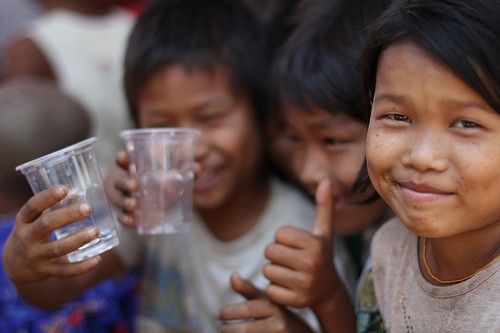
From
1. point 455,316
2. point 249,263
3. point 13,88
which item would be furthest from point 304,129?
point 13,88

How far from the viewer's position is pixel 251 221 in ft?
8.53

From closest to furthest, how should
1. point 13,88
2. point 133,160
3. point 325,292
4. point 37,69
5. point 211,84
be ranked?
point 325,292 → point 133,160 → point 211,84 → point 13,88 → point 37,69

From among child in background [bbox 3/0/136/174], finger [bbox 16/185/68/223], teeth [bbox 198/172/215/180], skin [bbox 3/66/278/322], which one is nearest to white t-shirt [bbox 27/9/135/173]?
child in background [bbox 3/0/136/174]

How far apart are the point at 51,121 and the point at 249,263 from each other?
3.16ft

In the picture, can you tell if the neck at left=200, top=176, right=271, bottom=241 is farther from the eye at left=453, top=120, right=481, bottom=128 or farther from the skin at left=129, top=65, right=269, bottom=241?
Answer: the eye at left=453, top=120, right=481, bottom=128

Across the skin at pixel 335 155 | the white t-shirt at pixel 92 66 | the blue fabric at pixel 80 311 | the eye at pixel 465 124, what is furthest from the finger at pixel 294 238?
the white t-shirt at pixel 92 66

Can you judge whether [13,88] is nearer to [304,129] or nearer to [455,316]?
[304,129]

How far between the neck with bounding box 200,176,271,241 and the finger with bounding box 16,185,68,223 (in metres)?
1.04

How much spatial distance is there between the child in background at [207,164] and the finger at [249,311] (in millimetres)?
468

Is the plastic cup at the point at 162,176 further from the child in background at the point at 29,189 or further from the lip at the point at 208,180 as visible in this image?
the child in background at the point at 29,189

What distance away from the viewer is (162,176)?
2053 mm

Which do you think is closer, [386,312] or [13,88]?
[386,312]

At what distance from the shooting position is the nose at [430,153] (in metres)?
1.33

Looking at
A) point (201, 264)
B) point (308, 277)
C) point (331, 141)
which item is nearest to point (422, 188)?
point (308, 277)
